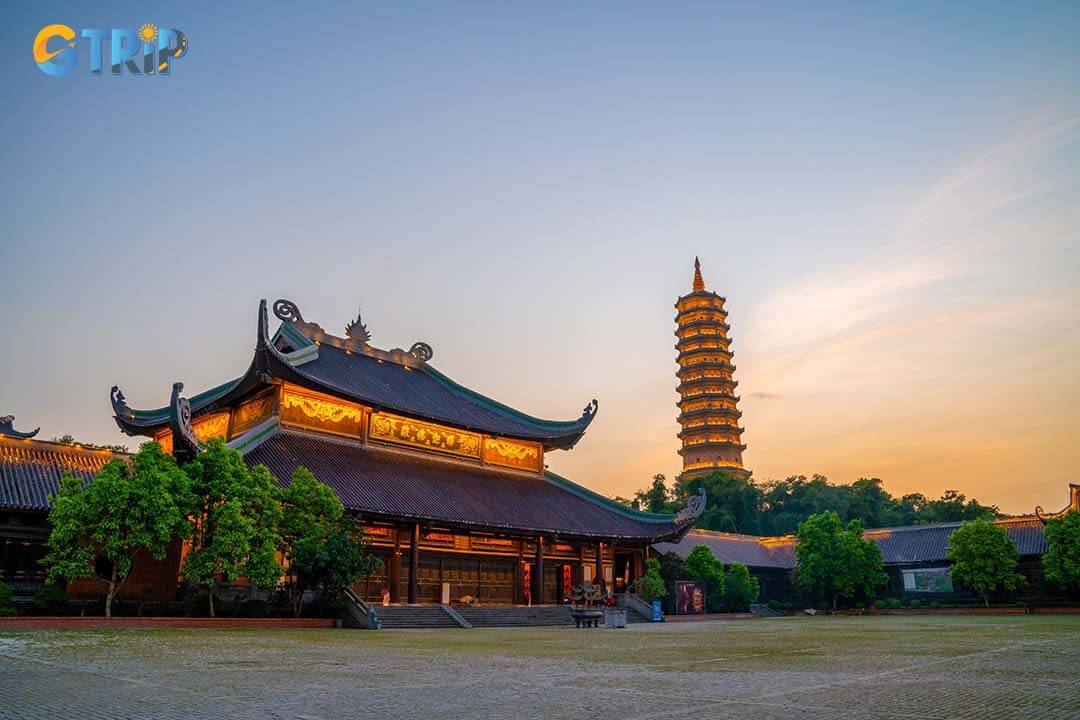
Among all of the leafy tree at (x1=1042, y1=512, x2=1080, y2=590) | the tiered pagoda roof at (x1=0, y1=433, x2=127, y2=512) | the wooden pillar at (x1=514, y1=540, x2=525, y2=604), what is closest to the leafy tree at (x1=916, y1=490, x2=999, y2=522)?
the leafy tree at (x1=1042, y1=512, x2=1080, y2=590)

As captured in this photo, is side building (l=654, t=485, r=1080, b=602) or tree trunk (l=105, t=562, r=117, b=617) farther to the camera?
side building (l=654, t=485, r=1080, b=602)

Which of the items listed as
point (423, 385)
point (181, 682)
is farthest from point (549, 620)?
point (181, 682)

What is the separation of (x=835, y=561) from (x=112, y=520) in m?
34.2

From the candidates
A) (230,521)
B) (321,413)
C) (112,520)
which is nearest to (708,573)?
(321,413)

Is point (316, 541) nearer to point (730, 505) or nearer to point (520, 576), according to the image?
point (520, 576)

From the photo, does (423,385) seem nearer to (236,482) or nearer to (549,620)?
(549,620)

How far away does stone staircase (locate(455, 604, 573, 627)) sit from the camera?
82.2 feet

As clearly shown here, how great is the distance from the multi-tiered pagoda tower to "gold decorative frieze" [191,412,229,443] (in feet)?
175

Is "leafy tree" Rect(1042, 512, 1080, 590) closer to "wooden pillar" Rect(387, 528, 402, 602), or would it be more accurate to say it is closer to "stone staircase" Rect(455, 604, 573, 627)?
"stone staircase" Rect(455, 604, 573, 627)

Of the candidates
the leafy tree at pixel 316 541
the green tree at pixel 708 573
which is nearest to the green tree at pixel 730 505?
the green tree at pixel 708 573

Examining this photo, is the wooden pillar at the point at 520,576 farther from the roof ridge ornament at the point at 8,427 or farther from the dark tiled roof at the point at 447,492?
the roof ridge ornament at the point at 8,427

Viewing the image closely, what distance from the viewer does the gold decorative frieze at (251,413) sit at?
28.3 metres

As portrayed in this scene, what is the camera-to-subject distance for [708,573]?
3625cm

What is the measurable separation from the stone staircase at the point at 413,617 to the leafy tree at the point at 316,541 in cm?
196
